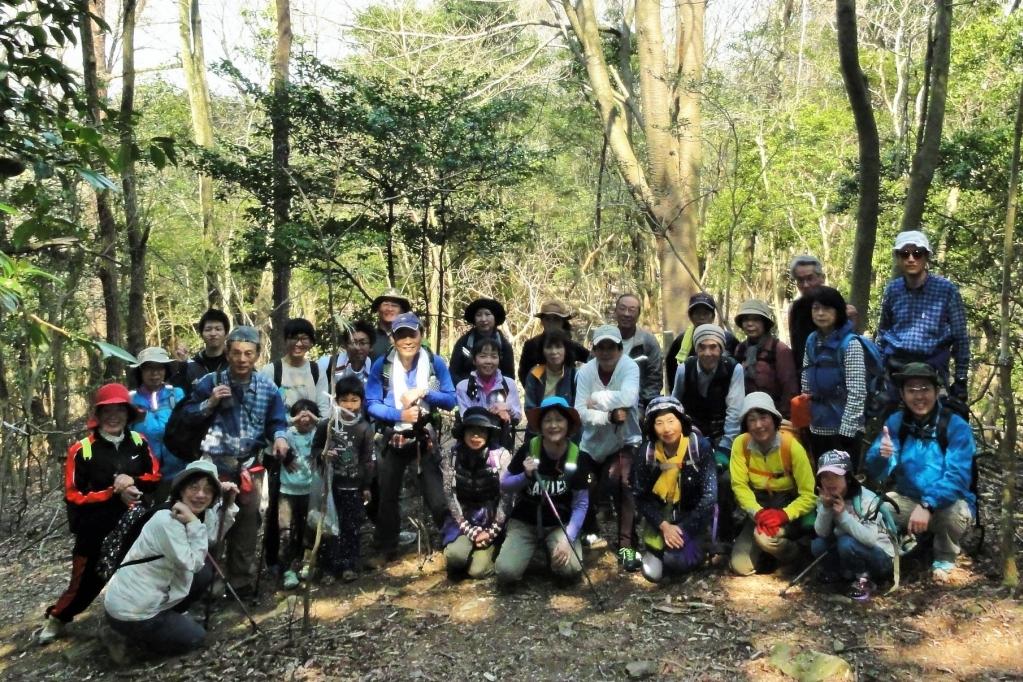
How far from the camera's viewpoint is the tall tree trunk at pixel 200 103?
16172 millimetres

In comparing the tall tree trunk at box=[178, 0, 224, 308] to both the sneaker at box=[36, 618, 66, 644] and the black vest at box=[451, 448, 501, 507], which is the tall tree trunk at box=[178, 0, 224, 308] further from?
the black vest at box=[451, 448, 501, 507]

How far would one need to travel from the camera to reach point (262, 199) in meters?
9.05

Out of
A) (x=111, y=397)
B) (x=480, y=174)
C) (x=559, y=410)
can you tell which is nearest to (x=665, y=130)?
(x=480, y=174)

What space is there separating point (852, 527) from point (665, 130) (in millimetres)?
7932

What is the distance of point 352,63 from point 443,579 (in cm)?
1418

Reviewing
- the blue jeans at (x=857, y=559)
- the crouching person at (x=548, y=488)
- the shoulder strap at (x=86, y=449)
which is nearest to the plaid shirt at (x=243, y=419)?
the shoulder strap at (x=86, y=449)

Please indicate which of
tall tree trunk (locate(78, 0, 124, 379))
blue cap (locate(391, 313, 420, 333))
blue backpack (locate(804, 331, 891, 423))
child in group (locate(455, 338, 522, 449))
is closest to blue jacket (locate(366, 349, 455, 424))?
child in group (locate(455, 338, 522, 449))

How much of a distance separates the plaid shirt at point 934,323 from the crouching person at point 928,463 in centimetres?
50

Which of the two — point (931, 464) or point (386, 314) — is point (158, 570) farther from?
point (931, 464)

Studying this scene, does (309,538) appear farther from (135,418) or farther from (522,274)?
(522,274)

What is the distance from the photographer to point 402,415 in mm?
5672

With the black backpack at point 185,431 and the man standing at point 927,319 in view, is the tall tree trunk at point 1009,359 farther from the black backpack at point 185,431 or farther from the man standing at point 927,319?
the black backpack at point 185,431

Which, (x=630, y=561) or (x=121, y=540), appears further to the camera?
(x=630, y=561)

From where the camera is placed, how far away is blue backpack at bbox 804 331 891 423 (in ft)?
16.8
